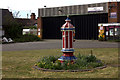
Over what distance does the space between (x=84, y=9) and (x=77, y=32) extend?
492cm

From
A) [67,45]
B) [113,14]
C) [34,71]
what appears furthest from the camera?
[113,14]

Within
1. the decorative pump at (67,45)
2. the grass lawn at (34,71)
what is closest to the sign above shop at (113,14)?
the grass lawn at (34,71)

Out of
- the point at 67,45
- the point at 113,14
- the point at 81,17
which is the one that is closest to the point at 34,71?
the point at 67,45

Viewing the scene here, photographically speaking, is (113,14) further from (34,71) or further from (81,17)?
(34,71)

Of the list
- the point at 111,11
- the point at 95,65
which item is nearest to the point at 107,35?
the point at 111,11

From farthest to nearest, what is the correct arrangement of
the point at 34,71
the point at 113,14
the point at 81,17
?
the point at 81,17
the point at 113,14
the point at 34,71

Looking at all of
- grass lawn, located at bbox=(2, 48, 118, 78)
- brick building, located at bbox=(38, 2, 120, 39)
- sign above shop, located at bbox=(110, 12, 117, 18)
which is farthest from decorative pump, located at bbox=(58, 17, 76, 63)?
sign above shop, located at bbox=(110, 12, 117, 18)

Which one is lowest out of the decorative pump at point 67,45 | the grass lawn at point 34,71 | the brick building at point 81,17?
the grass lawn at point 34,71

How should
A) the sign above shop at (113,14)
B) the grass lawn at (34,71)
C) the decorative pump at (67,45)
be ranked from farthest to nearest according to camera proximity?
the sign above shop at (113,14) < the decorative pump at (67,45) < the grass lawn at (34,71)

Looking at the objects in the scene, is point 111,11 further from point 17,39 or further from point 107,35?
point 17,39

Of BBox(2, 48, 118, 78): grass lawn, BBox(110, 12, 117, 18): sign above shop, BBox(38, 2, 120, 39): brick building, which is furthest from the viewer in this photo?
BBox(38, 2, 120, 39): brick building

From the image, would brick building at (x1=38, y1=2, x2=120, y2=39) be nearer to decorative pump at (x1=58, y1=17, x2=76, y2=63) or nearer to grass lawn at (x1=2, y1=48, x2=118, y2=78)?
grass lawn at (x1=2, y1=48, x2=118, y2=78)

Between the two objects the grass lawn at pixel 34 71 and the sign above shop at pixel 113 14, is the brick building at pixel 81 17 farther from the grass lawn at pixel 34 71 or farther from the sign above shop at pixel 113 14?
the grass lawn at pixel 34 71

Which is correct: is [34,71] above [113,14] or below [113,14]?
below
